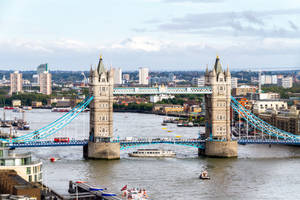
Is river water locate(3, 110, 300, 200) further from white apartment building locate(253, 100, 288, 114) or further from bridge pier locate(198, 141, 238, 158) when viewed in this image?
white apartment building locate(253, 100, 288, 114)

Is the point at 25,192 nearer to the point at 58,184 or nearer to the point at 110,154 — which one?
the point at 58,184

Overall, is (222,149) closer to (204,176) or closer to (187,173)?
(187,173)

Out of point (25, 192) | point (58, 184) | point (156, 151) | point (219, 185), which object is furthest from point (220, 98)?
point (25, 192)

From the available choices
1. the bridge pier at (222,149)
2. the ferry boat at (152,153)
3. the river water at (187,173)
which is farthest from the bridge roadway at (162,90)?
the river water at (187,173)

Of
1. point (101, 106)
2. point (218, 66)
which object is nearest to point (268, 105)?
point (218, 66)

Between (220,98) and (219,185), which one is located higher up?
(220,98)

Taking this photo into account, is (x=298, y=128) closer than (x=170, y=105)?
Yes
